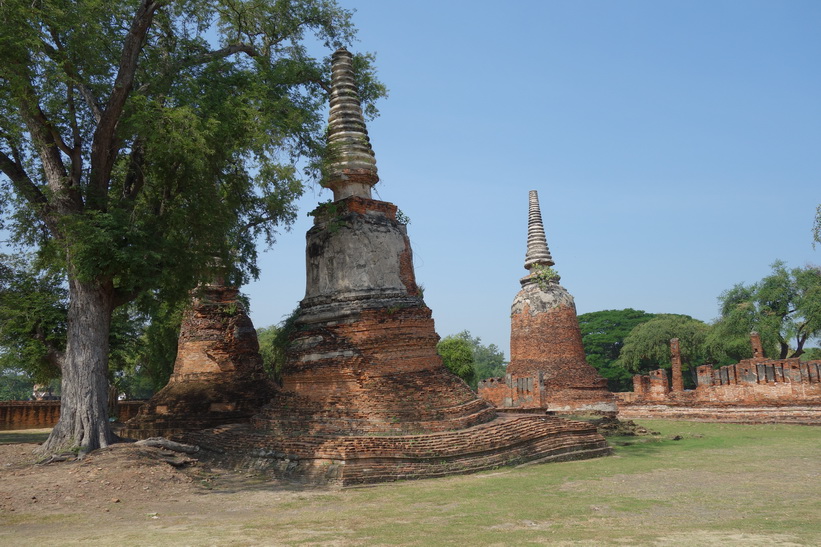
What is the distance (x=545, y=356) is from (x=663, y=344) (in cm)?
2074

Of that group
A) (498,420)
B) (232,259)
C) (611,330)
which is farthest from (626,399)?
(611,330)

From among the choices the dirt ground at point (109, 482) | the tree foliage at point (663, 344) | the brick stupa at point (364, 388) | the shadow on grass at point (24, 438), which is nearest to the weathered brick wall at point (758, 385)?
the brick stupa at point (364, 388)

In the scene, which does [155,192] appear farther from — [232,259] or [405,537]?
[405,537]

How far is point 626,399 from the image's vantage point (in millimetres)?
25500

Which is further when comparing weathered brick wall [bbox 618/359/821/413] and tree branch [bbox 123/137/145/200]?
weathered brick wall [bbox 618/359/821/413]

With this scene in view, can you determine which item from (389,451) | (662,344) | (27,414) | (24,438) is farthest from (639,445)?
(662,344)

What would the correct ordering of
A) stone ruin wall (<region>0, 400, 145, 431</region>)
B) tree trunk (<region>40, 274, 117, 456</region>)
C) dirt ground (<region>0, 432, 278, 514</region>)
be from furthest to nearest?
stone ruin wall (<region>0, 400, 145, 431</region>), tree trunk (<region>40, 274, 117, 456</region>), dirt ground (<region>0, 432, 278, 514</region>)

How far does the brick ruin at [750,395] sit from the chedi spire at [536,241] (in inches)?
253

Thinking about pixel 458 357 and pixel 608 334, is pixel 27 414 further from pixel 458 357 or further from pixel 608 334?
pixel 608 334

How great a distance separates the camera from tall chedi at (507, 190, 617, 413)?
2364 centimetres

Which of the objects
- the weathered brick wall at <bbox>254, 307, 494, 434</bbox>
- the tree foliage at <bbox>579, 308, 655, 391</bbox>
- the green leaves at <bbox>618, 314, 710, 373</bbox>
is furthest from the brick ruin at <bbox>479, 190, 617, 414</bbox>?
the tree foliage at <bbox>579, 308, 655, 391</bbox>

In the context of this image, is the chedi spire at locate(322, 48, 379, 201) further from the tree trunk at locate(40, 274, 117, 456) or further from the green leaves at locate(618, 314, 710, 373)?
the green leaves at locate(618, 314, 710, 373)

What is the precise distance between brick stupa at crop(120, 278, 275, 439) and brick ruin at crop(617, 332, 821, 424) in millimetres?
14893

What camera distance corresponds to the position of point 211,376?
14.5 m
